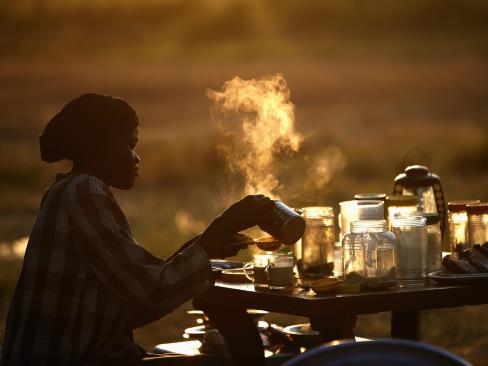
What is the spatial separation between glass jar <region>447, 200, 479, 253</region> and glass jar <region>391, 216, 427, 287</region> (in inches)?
14.2

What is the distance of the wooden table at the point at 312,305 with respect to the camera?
304 centimetres

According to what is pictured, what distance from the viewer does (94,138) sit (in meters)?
3.05

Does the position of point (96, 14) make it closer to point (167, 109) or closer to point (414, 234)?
point (167, 109)

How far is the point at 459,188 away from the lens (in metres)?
15.2

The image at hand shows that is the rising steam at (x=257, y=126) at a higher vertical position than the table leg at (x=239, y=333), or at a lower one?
higher

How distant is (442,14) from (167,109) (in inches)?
261

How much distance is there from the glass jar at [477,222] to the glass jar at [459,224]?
4cm

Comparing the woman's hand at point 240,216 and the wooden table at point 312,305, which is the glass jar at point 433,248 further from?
the woman's hand at point 240,216

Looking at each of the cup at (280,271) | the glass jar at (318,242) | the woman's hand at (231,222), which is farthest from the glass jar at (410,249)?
the woman's hand at (231,222)

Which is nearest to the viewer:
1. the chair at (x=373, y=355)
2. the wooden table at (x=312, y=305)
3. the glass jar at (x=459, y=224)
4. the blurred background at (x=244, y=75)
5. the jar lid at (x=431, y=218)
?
the chair at (x=373, y=355)

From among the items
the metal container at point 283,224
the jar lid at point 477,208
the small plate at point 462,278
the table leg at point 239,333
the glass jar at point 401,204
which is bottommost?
the table leg at point 239,333

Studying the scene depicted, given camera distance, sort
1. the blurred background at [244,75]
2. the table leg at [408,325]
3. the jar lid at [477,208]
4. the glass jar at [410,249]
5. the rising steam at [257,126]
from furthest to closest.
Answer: the blurred background at [244,75] < the rising steam at [257,126] < the table leg at [408,325] < the jar lid at [477,208] < the glass jar at [410,249]

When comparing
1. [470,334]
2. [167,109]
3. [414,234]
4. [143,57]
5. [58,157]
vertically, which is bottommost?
[470,334]

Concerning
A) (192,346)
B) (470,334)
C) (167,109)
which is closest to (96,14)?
(167,109)
